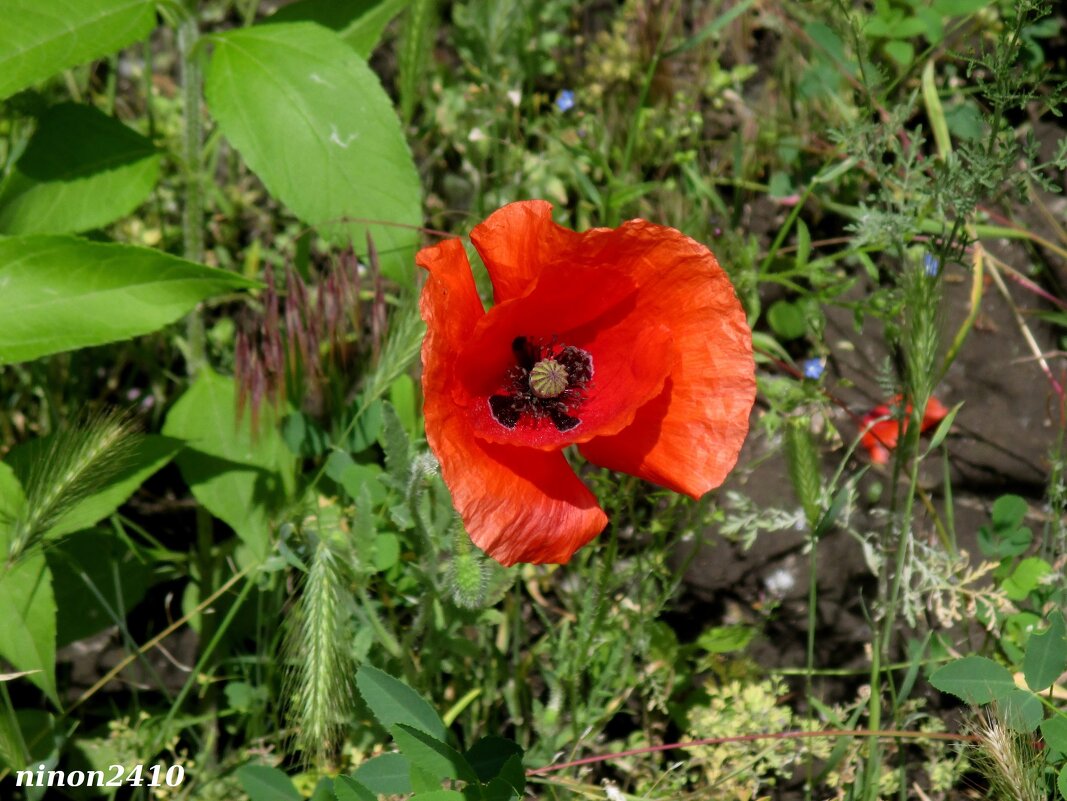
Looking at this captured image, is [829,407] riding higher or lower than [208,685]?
higher

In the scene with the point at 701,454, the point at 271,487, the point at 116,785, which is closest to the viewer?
the point at 701,454

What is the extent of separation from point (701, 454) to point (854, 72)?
76.2 inches

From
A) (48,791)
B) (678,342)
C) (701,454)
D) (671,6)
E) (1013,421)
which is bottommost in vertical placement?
(48,791)

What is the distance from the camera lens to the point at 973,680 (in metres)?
1.95

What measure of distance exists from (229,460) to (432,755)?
36.3 inches

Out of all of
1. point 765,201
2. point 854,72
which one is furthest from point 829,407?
point 854,72

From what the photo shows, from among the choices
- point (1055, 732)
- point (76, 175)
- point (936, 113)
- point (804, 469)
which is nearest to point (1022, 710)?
point (1055, 732)

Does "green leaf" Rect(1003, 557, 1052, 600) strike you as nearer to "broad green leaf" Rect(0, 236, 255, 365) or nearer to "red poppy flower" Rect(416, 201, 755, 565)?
"red poppy flower" Rect(416, 201, 755, 565)

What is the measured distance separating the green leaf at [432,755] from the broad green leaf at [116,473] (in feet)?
2.63

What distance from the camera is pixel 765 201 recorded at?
3488 millimetres

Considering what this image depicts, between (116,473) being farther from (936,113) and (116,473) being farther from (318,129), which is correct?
(936,113)

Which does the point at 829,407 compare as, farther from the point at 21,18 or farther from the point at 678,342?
the point at 21,18

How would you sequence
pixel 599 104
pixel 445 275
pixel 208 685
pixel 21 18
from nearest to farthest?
pixel 445 275
pixel 21 18
pixel 208 685
pixel 599 104

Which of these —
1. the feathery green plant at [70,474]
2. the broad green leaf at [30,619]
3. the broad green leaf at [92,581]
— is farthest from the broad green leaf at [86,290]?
the broad green leaf at [92,581]
